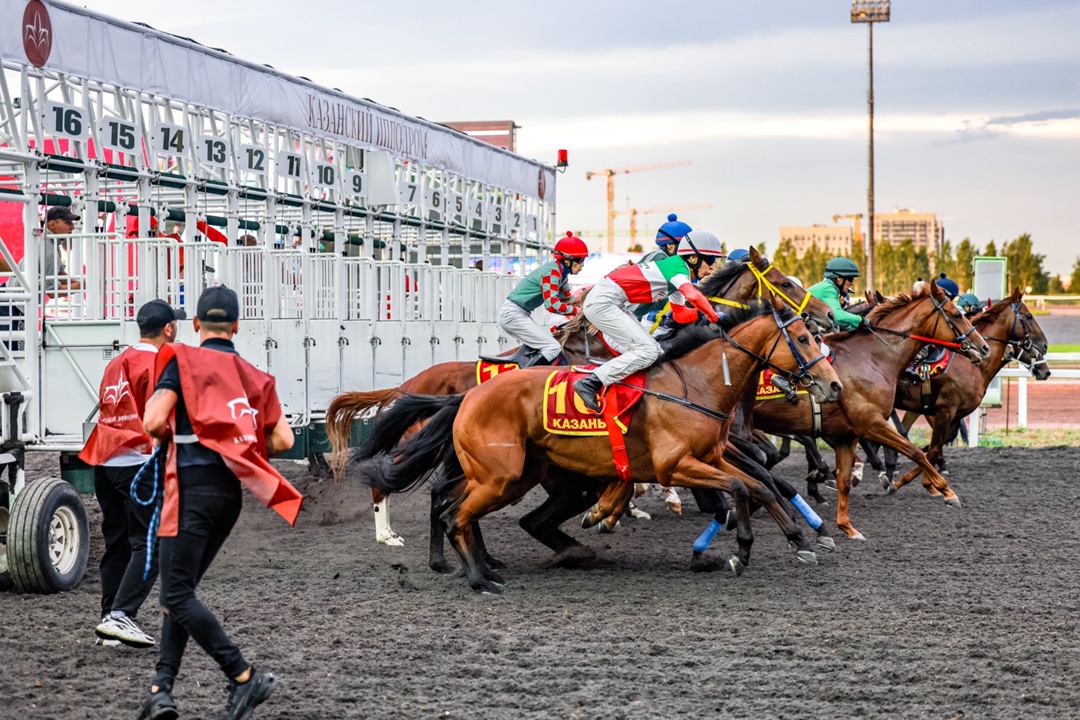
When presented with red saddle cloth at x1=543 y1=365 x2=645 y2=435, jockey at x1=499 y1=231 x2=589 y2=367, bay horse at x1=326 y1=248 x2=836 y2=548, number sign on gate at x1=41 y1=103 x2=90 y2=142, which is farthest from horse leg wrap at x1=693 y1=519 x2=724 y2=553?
number sign on gate at x1=41 y1=103 x2=90 y2=142

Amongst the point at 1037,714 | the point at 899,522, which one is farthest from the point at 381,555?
Answer: the point at 1037,714

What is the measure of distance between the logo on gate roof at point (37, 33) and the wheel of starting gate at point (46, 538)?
3065 mm

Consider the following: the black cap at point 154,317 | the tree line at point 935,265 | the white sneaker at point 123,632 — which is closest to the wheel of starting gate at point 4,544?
the white sneaker at point 123,632

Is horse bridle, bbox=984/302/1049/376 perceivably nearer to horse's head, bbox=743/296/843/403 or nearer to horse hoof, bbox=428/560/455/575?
horse's head, bbox=743/296/843/403

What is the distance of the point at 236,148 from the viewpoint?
13.3 metres

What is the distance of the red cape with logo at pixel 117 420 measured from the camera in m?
6.41

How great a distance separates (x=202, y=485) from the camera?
4.81 m

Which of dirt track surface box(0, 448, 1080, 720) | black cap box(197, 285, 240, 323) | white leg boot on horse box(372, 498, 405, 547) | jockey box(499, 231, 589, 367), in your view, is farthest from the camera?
white leg boot on horse box(372, 498, 405, 547)

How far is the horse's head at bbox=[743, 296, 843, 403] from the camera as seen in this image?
794 centimetres

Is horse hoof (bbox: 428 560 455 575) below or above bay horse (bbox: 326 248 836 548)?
below

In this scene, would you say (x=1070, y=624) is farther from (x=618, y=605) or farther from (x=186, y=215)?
(x=186, y=215)

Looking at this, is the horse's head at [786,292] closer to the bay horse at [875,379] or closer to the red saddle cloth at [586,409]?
the red saddle cloth at [586,409]

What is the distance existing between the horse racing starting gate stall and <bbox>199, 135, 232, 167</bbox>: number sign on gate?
0.07 ft

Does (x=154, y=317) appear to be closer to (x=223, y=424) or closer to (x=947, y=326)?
(x=223, y=424)
